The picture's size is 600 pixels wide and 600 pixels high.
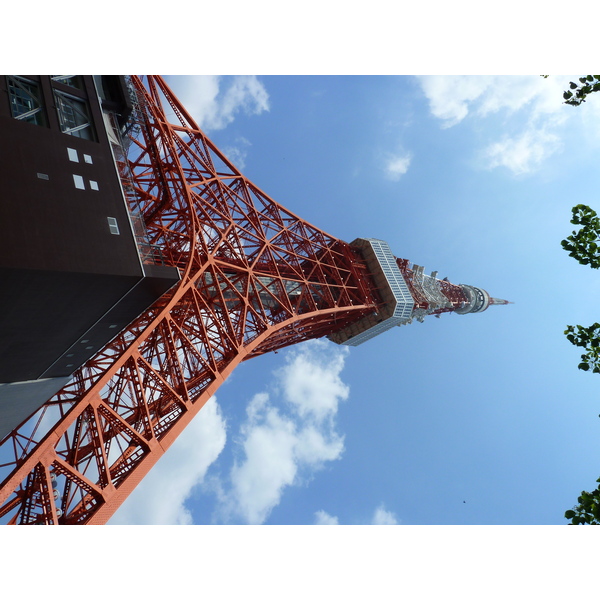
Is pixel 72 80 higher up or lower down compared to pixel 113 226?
higher up

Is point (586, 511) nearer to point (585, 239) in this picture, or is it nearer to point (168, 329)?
point (585, 239)

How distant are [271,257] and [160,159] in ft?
32.5

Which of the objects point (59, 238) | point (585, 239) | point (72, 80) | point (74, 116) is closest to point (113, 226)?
point (59, 238)

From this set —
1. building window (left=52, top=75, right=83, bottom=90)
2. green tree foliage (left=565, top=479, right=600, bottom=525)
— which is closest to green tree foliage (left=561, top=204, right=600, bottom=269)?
green tree foliage (left=565, top=479, right=600, bottom=525)

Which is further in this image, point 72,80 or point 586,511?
point 72,80

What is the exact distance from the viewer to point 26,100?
14.3 m

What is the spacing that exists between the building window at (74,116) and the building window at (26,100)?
0.60m

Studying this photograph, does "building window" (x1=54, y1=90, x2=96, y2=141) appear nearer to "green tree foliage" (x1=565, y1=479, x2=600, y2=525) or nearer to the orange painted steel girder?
the orange painted steel girder

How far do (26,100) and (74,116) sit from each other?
5.71 ft

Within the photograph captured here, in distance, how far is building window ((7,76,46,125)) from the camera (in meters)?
13.7

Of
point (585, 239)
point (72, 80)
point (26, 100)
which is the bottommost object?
point (585, 239)

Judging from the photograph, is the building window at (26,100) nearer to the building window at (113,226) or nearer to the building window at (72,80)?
the building window at (72,80)

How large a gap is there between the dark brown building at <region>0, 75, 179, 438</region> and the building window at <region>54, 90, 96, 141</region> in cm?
4

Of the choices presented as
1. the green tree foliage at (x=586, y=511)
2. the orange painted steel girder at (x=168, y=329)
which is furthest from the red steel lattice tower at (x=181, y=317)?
the green tree foliage at (x=586, y=511)
